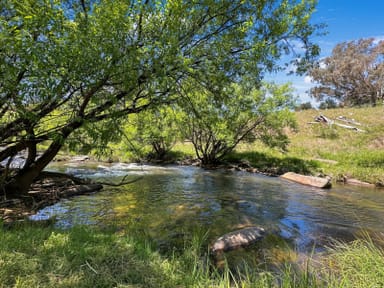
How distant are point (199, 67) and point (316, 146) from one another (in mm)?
16855

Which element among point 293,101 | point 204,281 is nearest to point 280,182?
point 293,101

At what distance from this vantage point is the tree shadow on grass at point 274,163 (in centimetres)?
1459

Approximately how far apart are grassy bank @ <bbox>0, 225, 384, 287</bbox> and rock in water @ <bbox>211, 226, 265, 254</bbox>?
2.45 ft

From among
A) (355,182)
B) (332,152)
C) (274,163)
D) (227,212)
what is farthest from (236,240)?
(332,152)

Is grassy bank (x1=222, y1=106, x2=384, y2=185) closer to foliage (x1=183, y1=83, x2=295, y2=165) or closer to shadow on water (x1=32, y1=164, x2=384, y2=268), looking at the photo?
foliage (x1=183, y1=83, x2=295, y2=165)

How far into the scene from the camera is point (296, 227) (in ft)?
20.3

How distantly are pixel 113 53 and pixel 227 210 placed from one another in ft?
17.6

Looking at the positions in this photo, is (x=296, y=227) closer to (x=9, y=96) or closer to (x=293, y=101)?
(x=9, y=96)

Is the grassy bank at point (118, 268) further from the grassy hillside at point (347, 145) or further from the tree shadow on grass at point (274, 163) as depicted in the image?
the tree shadow on grass at point (274, 163)

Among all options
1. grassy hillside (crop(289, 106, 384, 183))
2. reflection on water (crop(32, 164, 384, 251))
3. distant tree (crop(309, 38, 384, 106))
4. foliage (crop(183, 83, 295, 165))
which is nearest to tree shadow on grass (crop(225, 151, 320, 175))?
grassy hillside (crop(289, 106, 384, 183))

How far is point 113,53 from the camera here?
4098mm

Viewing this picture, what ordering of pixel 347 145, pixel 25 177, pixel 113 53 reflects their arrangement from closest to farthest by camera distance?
pixel 113 53
pixel 25 177
pixel 347 145

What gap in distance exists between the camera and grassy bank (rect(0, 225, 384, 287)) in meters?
2.68

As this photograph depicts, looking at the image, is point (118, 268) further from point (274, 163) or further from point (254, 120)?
point (274, 163)
